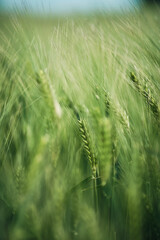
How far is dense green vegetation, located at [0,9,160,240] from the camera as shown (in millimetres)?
331

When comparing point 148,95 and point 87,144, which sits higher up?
point 148,95

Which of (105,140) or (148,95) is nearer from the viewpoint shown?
(105,140)

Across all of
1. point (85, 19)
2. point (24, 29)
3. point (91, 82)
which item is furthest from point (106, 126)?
point (85, 19)

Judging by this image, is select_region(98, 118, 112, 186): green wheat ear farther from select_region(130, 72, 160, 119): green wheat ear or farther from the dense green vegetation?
select_region(130, 72, 160, 119): green wheat ear

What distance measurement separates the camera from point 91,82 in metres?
0.52

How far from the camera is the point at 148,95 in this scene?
1.49 ft

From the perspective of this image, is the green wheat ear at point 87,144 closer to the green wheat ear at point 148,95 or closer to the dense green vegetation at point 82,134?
the dense green vegetation at point 82,134

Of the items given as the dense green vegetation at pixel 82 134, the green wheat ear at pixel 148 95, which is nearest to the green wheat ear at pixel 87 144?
the dense green vegetation at pixel 82 134

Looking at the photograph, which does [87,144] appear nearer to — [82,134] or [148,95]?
[82,134]

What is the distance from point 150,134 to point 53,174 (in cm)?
24

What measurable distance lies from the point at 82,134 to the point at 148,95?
18 centimetres

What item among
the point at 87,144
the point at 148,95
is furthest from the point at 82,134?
the point at 148,95

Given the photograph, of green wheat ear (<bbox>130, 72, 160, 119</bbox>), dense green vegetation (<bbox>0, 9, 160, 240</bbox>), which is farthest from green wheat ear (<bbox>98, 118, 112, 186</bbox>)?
green wheat ear (<bbox>130, 72, 160, 119</bbox>)

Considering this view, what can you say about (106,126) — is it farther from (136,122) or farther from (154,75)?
(154,75)
